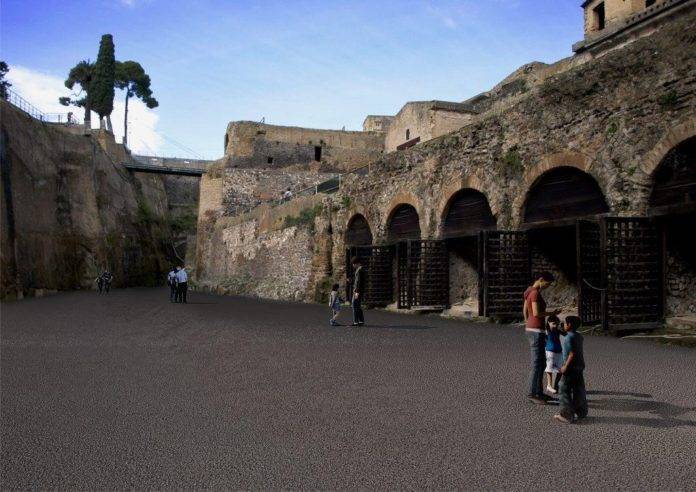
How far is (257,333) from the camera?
1092 centimetres

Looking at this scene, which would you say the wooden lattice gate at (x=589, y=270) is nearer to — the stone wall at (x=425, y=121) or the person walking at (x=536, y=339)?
the person walking at (x=536, y=339)

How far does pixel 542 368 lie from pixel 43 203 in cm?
3140

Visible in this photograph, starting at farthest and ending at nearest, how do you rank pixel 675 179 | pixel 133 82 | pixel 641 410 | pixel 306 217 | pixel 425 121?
pixel 133 82
pixel 425 121
pixel 306 217
pixel 675 179
pixel 641 410

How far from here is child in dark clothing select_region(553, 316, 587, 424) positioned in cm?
482

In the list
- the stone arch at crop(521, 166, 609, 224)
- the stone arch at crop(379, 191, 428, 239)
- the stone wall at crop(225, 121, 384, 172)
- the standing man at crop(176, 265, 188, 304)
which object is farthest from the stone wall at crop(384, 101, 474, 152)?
the stone arch at crop(521, 166, 609, 224)

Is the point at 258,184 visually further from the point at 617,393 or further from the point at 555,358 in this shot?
the point at 617,393

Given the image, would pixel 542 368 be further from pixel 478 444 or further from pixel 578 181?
pixel 578 181

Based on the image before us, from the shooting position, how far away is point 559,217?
11.9 metres

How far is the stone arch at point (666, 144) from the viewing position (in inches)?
362

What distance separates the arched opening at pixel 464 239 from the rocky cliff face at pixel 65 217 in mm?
18127

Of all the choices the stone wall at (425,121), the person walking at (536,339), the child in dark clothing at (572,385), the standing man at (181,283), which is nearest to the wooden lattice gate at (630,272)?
the person walking at (536,339)

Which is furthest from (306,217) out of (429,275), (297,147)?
(297,147)

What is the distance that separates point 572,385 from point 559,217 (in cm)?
768

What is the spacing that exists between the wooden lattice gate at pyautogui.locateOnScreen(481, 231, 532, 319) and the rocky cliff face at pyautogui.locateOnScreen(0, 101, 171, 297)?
65.2 ft
